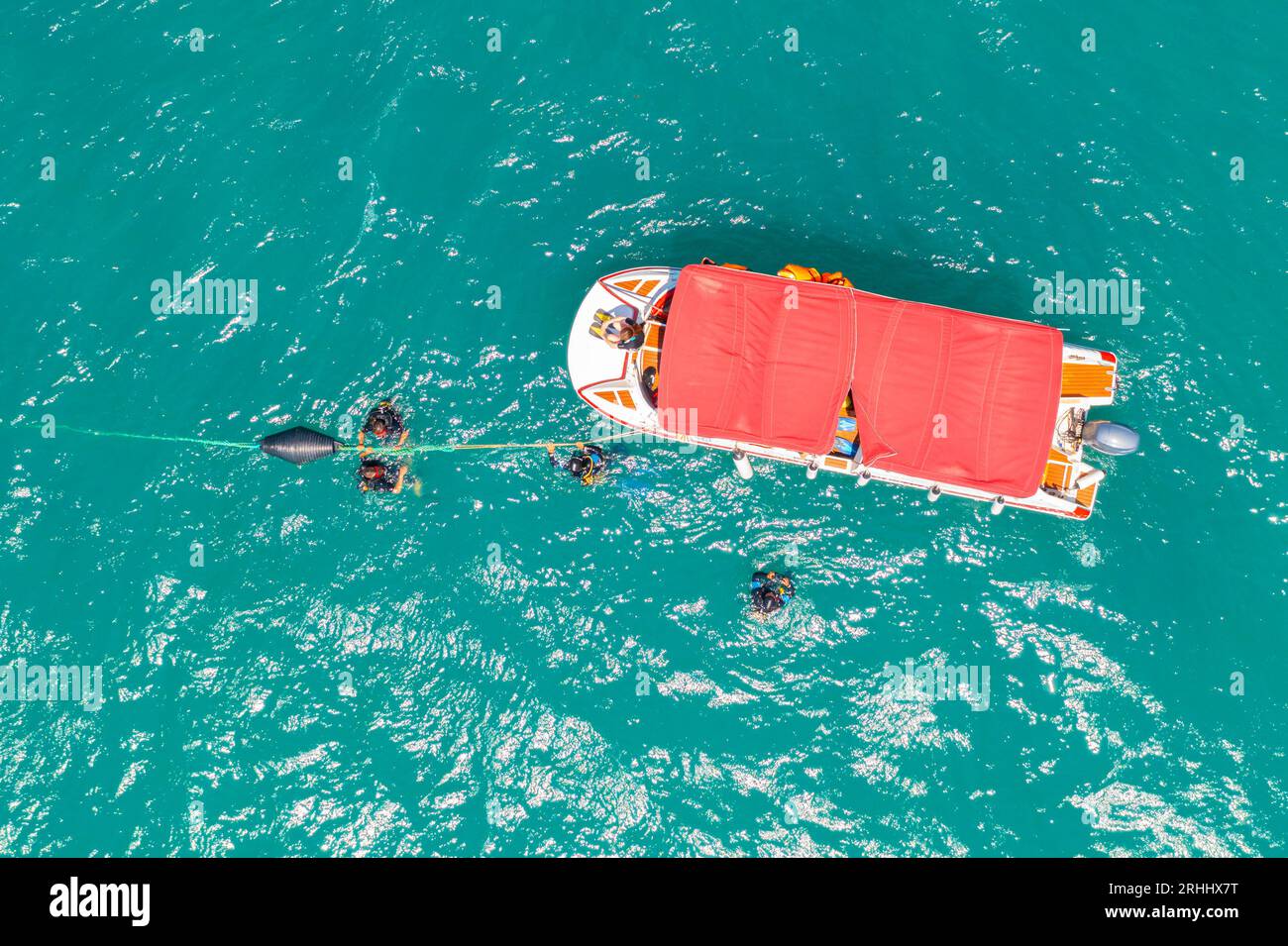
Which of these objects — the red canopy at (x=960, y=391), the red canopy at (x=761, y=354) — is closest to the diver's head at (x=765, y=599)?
the red canopy at (x=761, y=354)

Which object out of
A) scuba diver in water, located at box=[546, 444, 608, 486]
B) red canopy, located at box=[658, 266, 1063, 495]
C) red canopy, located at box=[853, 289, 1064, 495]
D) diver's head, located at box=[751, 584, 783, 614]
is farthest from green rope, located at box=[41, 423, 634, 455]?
red canopy, located at box=[853, 289, 1064, 495]

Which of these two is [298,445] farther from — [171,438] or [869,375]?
[869,375]

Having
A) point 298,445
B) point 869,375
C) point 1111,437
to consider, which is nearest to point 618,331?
point 869,375

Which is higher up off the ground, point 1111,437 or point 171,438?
point 1111,437

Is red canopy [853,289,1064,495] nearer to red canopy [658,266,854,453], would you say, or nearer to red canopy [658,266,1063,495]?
red canopy [658,266,1063,495]
